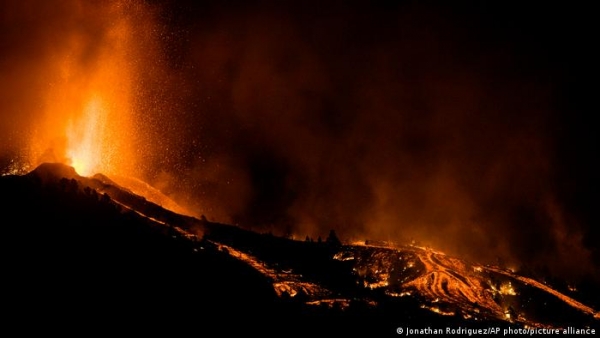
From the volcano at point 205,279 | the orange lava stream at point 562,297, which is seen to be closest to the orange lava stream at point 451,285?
the volcano at point 205,279

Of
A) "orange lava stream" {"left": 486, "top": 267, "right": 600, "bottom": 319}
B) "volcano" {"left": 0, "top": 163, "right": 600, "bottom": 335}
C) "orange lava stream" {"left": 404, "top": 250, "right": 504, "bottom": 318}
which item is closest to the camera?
"volcano" {"left": 0, "top": 163, "right": 600, "bottom": 335}

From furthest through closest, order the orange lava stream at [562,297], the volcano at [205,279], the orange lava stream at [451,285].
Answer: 1. the orange lava stream at [562,297]
2. the orange lava stream at [451,285]
3. the volcano at [205,279]

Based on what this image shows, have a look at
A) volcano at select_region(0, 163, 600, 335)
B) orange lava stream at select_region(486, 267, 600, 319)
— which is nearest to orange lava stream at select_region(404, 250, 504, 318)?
volcano at select_region(0, 163, 600, 335)

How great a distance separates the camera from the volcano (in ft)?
184

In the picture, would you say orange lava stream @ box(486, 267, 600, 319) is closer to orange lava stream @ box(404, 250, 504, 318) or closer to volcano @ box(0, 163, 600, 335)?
volcano @ box(0, 163, 600, 335)

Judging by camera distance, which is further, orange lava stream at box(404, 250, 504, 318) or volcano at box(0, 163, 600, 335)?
orange lava stream at box(404, 250, 504, 318)

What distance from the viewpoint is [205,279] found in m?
64.7

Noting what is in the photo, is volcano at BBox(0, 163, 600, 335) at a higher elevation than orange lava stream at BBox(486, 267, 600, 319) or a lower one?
lower

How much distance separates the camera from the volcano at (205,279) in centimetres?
5612

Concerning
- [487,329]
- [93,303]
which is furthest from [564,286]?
[93,303]

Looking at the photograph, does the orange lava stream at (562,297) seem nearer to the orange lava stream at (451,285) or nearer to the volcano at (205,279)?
the volcano at (205,279)

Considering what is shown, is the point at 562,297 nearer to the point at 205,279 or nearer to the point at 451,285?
the point at 451,285

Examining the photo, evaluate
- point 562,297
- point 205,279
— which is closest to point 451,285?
point 562,297

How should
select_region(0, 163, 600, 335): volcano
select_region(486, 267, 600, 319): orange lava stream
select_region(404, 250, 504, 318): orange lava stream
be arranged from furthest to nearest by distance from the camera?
select_region(486, 267, 600, 319): orange lava stream
select_region(404, 250, 504, 318): orange lava stream
select_region(0, 163, 600, 335): volcano
